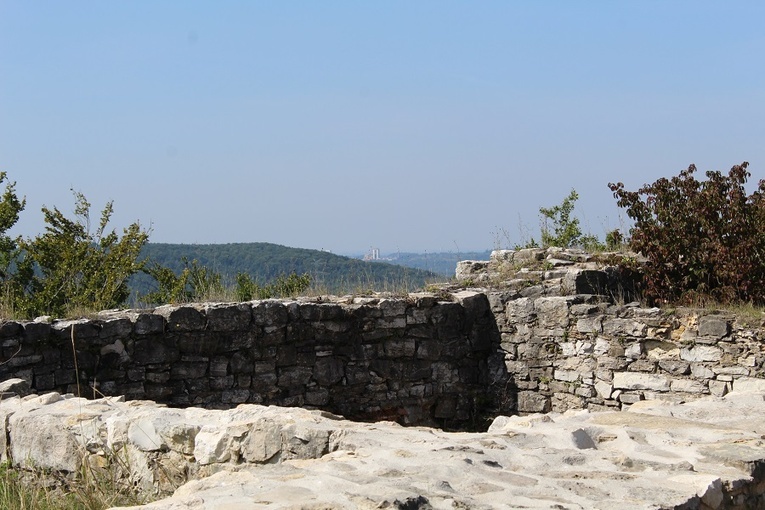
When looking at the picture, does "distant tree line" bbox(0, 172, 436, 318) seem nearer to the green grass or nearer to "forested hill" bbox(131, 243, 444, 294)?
the green grass

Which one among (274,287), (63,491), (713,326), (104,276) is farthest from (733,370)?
(104,276)

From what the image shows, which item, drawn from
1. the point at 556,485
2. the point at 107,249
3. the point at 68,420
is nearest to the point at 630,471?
the point at 556,485

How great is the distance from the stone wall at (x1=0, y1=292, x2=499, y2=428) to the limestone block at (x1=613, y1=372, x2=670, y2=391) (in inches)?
67.4

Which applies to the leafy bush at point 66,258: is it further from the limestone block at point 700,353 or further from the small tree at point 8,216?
the limestone block at point 700,353

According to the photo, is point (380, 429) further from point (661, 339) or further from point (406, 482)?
point (661, 339)

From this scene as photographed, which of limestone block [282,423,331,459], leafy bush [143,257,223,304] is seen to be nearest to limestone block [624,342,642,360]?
limestone block [282,423,331,459]

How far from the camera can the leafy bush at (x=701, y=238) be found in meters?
9.73

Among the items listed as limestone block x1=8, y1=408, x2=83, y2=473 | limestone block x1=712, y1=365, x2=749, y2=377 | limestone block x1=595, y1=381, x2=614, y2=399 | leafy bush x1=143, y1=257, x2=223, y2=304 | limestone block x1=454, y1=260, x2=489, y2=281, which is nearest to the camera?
limestone block x1=8, y1=408, x2=83, y2=473

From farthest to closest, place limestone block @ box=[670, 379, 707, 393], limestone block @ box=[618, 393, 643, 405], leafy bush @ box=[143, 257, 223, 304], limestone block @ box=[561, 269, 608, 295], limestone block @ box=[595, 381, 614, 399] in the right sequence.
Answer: leafy bush @ box=[143, 257, 223, 304] < limestone block @ box=[561, 269, 608, 295] < limestone block @ box=[595, 381, 614, 399] < limestone block @ box=[618, 393, 643, 405] < limestone block @ box=[670, 379, 707, 393]

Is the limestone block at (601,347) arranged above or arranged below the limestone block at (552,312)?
below

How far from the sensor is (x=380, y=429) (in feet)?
15.3

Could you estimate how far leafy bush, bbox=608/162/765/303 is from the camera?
973 centimetres

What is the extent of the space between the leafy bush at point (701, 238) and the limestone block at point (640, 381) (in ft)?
4.46

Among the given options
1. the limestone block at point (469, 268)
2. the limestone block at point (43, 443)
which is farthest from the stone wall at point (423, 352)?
the limestone block at point (43, 443)
